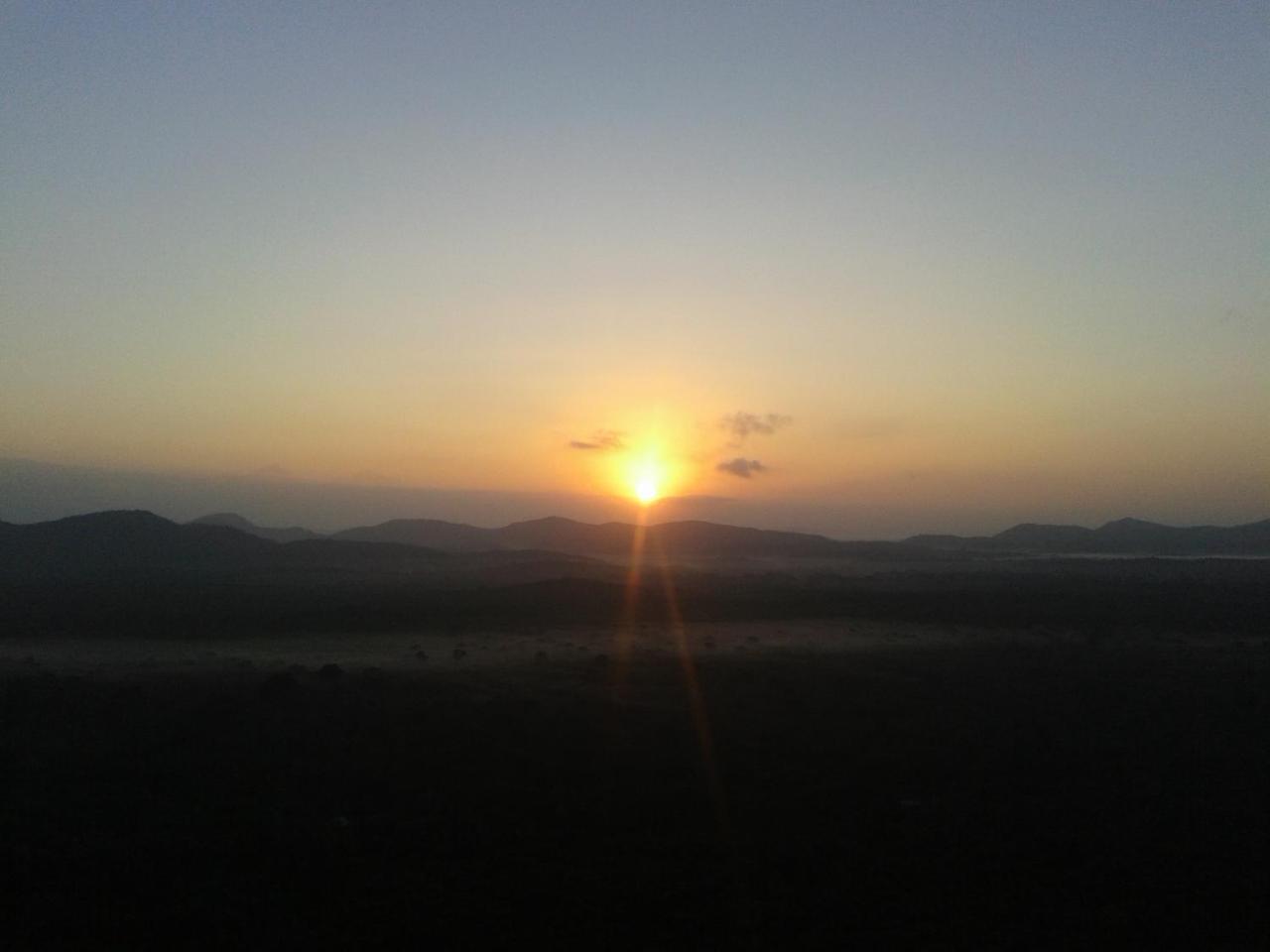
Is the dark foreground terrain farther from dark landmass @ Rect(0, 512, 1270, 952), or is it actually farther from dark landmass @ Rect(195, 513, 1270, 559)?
dark landmass @ Rect(195, 513, 1270, 559)

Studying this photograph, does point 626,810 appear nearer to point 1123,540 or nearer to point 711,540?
point 711,540

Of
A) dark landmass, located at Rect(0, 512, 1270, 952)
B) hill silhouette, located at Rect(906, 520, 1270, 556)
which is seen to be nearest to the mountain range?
hill silhouette, located at Rect(906, 520, 1270, 556)

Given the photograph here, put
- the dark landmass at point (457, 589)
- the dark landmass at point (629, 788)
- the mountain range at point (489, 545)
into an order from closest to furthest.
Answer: the dark landmass at point (629, 788) → the dark landmass at point (457, 589) → the mountain range at point (489, 545)

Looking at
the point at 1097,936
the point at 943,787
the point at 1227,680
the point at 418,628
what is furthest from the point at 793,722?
the point at 418,628

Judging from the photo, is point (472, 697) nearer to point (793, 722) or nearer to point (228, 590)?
point (793, 722)

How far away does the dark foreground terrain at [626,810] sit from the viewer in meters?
10.9

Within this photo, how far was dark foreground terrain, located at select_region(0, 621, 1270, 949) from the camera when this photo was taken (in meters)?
10.9

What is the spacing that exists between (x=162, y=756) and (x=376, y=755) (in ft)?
11.3

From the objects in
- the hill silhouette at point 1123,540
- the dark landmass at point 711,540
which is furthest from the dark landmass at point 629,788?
the hill silhouette at point 1123,540

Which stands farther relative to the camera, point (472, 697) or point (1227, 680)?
point (1227, 680)

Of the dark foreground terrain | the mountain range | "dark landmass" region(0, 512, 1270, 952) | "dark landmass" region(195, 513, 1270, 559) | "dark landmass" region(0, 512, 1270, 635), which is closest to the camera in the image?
the dark foreground terrain

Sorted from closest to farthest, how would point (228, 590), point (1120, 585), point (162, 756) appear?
1. point (162, 756)
2. point (228, 590)
3. point (1120, 585)

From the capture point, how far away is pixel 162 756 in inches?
663

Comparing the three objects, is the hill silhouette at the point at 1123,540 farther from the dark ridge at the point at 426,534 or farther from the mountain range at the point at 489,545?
the dark ridge at the point at 426,534
